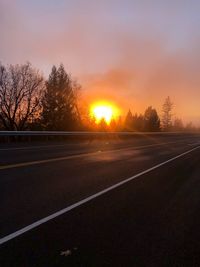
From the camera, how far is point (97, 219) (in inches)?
240

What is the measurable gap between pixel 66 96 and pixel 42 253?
193 feet

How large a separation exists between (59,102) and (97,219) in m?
55.7

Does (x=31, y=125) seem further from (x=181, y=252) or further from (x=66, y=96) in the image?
(x=181, y=252)

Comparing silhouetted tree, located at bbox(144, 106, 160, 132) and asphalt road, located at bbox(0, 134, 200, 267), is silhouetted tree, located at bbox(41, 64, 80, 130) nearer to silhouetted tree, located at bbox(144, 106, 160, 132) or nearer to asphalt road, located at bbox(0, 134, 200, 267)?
silhouetted tree, located at bbox(144, 106, 160, 132)

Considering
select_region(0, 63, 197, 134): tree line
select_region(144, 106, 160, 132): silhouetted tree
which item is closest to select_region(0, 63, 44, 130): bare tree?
select_region(0, 63, 197, 134): tree line

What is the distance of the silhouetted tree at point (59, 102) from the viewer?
189 ft

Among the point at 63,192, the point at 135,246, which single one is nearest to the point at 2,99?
the point at 63,192

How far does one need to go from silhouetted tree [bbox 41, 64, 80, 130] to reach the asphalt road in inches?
1771

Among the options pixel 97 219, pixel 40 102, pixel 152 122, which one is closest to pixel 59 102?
pixel 40 102

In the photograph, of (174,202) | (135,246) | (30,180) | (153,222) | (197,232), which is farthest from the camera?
(30,180)

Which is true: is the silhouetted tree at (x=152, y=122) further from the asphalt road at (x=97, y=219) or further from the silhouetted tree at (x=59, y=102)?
the asphalt road at (x=97, y=219)

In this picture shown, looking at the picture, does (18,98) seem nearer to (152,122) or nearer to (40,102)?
(40,102)

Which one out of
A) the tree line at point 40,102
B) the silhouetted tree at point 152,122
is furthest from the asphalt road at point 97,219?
the silhouetted tree at point 152,122

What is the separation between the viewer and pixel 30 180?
369 inches
